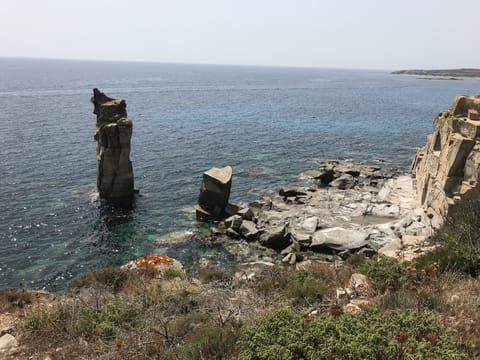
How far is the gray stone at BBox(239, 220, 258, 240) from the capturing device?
29.0 m

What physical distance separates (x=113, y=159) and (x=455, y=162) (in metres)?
28.0

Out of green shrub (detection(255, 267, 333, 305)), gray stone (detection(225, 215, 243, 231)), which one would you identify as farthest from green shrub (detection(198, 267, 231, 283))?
gray stone (detection(225, 215, 243, 231))

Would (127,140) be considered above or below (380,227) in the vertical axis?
above

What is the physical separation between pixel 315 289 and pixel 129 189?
90.0ft

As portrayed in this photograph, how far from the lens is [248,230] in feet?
96.1

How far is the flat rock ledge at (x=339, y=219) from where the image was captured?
26.3 metres

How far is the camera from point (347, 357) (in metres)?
7.28

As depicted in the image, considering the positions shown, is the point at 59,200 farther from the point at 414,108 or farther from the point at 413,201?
the point at 414,108

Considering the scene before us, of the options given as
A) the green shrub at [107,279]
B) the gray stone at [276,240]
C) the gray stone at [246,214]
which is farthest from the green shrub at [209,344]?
the gray stone at [246,214]

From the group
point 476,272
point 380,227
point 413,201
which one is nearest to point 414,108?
point 413,201

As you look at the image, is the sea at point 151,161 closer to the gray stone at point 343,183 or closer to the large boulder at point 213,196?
the large boulder at point 213,196

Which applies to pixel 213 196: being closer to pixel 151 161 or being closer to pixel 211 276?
pixel 151 161

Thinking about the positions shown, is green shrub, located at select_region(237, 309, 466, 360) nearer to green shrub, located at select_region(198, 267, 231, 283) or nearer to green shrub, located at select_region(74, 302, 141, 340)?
green shrub, located at select_region(74, 302, 141, 340)

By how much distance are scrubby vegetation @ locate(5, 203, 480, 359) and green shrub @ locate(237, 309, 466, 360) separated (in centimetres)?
2
